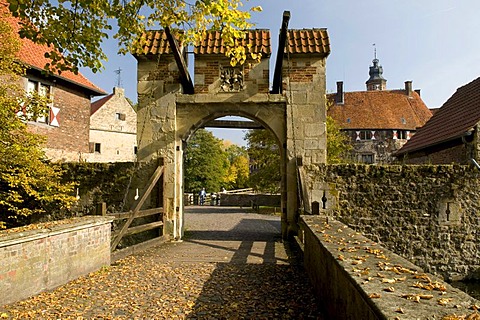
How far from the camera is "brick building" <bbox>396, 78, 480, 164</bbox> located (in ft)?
44.2

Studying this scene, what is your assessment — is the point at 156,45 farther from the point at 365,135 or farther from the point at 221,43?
the point at 365,135

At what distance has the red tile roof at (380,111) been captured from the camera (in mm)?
34688

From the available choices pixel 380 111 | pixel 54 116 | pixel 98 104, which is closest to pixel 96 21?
pixel 54 116

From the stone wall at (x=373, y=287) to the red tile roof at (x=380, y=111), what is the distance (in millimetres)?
31983

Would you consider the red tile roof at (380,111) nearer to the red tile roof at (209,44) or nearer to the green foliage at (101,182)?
the red tile roof at (209,44)

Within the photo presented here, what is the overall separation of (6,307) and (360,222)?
708cm

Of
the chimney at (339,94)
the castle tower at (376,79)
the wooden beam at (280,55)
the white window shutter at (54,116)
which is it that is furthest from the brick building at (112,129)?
the castle tower at (376,79)

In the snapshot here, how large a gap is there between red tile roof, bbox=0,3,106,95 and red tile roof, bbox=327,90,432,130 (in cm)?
2318

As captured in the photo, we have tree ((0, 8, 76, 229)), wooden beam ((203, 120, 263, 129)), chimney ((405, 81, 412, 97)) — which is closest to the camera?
tree ((0, 8, 76, 229))

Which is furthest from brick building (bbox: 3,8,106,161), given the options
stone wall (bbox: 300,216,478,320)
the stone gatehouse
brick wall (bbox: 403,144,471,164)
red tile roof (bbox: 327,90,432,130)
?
red tile roof (bbox: 327,90,432,130)

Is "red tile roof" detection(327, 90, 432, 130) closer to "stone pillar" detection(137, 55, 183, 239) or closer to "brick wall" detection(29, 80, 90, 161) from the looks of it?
"brick wall" detection(29, 80, 90, 161)

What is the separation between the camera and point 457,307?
5.58ft

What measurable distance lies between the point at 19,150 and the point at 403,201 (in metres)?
8.62

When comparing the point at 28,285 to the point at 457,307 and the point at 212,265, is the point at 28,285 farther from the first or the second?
the point at 457,307
